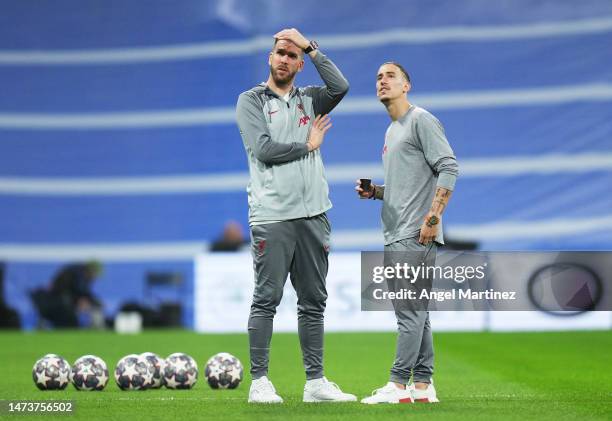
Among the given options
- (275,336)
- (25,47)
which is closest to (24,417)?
(275,336)

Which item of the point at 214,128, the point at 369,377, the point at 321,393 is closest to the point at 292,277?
the point at 321,393

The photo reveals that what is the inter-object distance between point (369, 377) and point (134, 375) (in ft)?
6.33

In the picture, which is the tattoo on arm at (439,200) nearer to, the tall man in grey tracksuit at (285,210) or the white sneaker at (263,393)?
the tall man in grey tracksuit at (285,210)

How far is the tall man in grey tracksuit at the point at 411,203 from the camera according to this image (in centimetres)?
584

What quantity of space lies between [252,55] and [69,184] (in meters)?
4.25

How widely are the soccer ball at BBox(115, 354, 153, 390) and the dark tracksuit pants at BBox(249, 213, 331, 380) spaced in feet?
4.24

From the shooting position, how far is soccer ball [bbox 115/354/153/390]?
698cm

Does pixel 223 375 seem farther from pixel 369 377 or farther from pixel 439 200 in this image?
pixel 439 200

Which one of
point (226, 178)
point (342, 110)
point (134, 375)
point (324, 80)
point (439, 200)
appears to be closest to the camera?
point (439, 200)

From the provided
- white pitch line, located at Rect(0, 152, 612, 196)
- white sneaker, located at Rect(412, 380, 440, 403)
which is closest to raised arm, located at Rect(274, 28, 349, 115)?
white sneaker, located at Rect(412, 380, 440, 403)

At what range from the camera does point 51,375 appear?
709 cm

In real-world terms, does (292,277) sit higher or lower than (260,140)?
lower

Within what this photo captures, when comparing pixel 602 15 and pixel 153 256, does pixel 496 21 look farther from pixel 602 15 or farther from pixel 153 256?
pixel 153 256

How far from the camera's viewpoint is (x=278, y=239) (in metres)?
5.95
